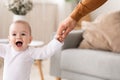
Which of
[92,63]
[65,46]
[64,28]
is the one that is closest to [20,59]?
[64,28]

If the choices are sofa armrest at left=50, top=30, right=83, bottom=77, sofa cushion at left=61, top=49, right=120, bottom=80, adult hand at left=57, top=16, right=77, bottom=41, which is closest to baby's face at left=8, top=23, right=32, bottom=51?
adult hand at left=57, top=16, right=77, bottom=41

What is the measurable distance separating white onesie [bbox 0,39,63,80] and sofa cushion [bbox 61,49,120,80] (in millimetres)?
891

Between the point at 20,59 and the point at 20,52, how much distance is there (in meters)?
0.04

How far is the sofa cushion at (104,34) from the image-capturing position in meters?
2.79

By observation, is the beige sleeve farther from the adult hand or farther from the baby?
the baby

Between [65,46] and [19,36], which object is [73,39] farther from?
[19,36]

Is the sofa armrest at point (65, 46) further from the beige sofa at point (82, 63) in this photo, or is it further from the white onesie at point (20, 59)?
the white onesie at point (20, 59)

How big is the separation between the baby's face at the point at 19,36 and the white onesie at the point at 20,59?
0.05 m

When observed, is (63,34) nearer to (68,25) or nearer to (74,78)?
(68,25)

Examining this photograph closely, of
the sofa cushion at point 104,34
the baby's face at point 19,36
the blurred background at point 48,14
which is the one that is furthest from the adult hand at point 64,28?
the blurred background at point 48,14

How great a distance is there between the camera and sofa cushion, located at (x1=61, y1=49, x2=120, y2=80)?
2379 millimetres

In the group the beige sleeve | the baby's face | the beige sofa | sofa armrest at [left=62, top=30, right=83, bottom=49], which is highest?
the beige sleeve

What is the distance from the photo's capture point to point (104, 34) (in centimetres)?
288

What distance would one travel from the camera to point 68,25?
1607mm
